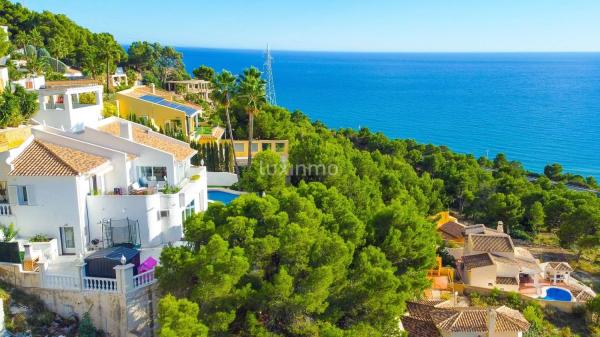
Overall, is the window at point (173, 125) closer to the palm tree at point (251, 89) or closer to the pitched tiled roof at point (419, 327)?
the palm tree at point (251, 89)

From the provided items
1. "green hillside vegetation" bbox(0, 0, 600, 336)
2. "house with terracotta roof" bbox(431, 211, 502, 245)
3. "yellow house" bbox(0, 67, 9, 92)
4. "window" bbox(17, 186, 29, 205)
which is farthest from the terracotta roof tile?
"yellow house" bbox(0, 67, 9, 92)

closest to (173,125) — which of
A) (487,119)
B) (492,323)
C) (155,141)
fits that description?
(155,141)

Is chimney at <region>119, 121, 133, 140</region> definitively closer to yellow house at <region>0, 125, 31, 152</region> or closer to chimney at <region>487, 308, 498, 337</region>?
yellow house at <region>0, 125, 31, 152</region>

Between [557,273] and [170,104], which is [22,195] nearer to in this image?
[170,104]

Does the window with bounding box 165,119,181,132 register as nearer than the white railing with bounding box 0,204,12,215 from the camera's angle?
No

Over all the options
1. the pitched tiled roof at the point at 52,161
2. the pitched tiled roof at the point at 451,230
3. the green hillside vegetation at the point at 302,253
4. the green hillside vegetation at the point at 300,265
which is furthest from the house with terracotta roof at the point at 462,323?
the pitched tiled roof at the point at 52,161
